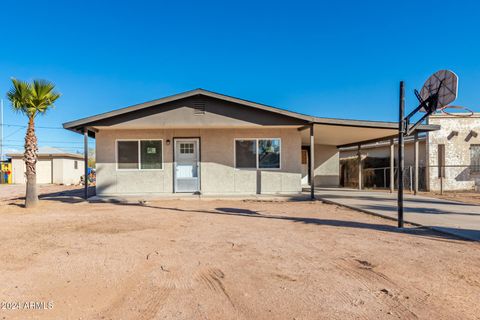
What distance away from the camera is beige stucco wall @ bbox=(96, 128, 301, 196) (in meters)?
11.5

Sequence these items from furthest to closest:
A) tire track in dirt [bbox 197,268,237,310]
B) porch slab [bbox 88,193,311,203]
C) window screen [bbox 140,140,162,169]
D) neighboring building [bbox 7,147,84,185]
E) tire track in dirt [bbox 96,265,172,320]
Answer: neighboring building [bbox 7,147,84,185]
window screen [bbox 140,140,162,169]
porch slab [bbox 88,193,311,203]
tire track in dirt [bbox 197,268,237,310]
tire track in dirt [bbox 96,265,172,320]

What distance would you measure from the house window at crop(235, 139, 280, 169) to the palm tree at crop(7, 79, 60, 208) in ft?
22.3

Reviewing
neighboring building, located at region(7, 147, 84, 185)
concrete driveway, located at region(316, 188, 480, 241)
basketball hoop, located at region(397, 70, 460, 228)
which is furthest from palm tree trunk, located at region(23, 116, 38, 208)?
neighboring building, located at region(7, 147, 84, 185)

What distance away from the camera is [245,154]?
11742 millimetres

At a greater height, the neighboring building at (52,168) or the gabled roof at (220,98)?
the gabled roof at (220,98)

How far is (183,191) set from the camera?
461 inches

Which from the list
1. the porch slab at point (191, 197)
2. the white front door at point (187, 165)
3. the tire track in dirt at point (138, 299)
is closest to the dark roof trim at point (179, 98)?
the white front door at point (187, 165)

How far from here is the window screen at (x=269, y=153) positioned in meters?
11.7

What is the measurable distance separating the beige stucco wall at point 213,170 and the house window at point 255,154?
8.5 inches

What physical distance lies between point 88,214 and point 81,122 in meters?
3.84

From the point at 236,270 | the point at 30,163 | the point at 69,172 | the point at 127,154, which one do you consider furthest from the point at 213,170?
the point at 69,172

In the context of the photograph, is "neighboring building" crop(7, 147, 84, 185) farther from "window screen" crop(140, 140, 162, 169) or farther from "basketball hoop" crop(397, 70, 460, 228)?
"basketball hoop" crop(397, 70, 460, 228)

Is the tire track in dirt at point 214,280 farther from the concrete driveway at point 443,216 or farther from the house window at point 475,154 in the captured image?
the house window at point 475,154

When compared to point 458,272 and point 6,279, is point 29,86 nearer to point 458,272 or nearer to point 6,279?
point 6,279
